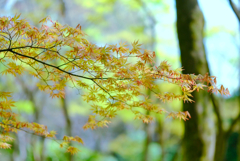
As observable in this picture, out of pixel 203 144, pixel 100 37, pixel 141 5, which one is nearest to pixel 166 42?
pixel 141 5

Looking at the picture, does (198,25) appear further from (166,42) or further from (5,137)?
(166,42)

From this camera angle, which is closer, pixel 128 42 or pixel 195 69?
pixel 195 69

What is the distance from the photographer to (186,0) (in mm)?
3215

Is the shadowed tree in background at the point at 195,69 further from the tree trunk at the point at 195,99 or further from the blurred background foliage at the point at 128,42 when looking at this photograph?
the blurred background foliage at the point at 128,42

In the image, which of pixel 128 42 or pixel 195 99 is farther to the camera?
pixel 128 42

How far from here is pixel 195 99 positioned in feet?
9.97

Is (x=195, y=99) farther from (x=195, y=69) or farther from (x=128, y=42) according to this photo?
(x=128, y=42)

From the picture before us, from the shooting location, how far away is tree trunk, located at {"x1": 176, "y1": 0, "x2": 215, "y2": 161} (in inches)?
118

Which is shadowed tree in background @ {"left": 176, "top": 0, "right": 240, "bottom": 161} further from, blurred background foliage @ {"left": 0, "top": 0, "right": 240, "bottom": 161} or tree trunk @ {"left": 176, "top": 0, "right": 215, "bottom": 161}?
blurred background foliage @ {"left": 0, "top": 0, "right": 240, "bottom": 161}

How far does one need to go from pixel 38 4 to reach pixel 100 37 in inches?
92.0

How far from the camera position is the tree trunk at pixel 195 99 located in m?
3.01

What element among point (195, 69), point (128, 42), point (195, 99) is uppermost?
point (128, 42)

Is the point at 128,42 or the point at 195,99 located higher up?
the point at 128,42

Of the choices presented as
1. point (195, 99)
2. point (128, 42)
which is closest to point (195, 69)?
point (195, 99)
